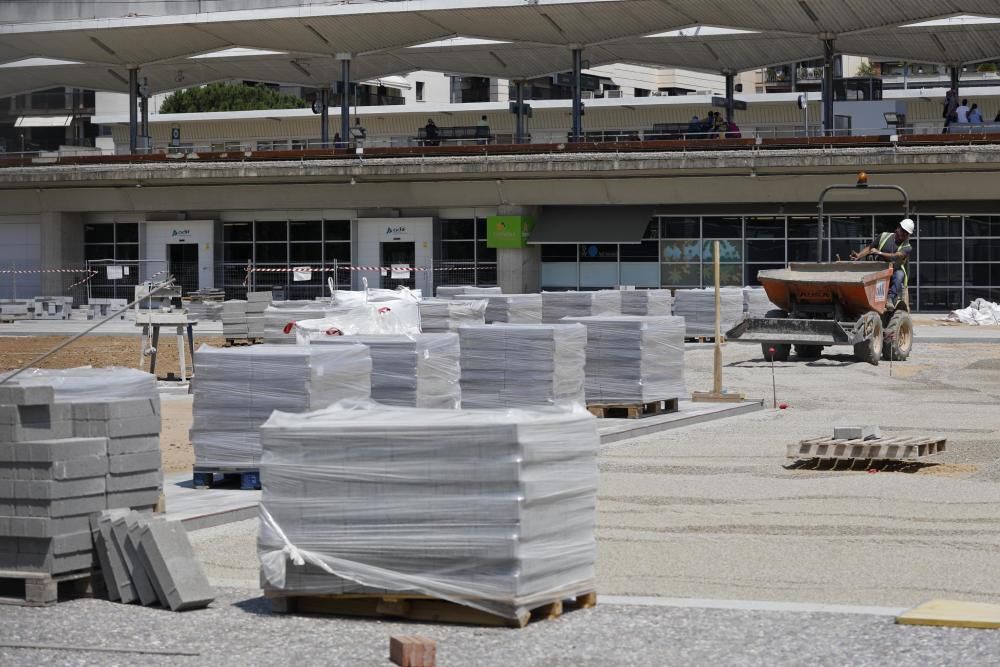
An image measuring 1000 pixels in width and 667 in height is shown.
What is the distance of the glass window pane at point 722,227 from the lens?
175ft

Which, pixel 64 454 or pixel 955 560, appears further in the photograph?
pixel 955 560

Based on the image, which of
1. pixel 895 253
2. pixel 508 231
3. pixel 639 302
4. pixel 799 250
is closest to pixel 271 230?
pixel 508 231

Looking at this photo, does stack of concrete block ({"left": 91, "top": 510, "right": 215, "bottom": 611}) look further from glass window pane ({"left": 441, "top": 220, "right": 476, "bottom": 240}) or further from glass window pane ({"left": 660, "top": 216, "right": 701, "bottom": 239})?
glass window pane ({"left": 441, "top": 220, "right": 476, "bottom": 240})

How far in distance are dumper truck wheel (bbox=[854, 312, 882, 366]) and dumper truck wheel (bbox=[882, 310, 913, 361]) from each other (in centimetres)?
42

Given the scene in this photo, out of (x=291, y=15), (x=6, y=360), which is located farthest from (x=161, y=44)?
(x=6, y=360)

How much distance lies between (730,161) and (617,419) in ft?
Result: 105

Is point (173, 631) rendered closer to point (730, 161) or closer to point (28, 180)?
point (730, 161)

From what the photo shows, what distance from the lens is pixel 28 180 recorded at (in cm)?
5856

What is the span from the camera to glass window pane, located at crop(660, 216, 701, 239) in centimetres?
→ 5362

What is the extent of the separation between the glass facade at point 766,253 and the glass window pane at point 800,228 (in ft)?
0.11

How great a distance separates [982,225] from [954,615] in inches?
1742

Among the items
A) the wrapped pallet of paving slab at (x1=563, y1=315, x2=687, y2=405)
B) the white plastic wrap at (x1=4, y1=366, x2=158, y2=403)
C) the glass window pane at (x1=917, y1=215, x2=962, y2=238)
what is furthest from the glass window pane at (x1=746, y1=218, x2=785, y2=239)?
the white plastic wrap at (x1=4, y1=366, x2=158, y2=403)

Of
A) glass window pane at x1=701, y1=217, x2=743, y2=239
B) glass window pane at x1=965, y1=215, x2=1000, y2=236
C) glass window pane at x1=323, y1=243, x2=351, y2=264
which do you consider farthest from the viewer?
glass window pane at x1=323, y1=243, x2=351, y2=264

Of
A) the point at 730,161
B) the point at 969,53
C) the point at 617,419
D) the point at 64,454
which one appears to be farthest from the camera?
the point at 969,53
